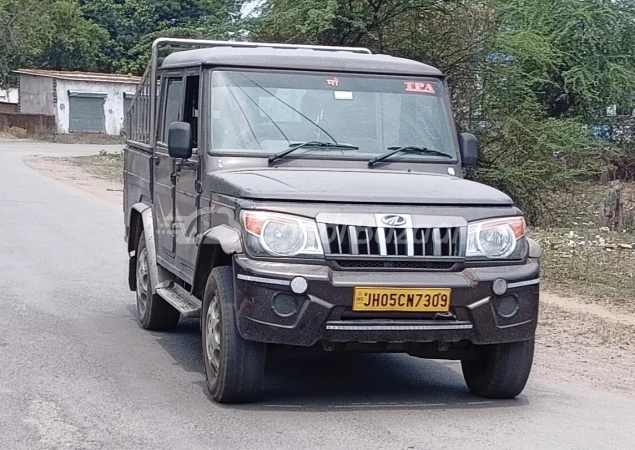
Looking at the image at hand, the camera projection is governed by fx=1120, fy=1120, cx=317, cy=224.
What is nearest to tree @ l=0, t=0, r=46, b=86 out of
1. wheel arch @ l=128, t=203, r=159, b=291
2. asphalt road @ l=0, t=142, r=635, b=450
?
wheel arch @ l=128, t=203, r=159, b=291

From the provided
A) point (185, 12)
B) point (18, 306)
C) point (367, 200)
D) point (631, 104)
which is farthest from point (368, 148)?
point (185, 12)

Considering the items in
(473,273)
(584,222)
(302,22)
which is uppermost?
(302,22)

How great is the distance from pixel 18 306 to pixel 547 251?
22.5 ft

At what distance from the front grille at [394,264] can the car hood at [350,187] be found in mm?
339

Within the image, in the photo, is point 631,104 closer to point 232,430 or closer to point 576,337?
point 576,337

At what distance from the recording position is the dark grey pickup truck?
612 cm

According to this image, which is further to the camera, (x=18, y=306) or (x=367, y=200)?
(x=18, y=306)

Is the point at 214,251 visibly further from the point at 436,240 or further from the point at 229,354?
the point at 436,240

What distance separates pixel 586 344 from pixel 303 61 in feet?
11.3

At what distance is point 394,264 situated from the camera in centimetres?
621

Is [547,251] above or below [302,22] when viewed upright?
below

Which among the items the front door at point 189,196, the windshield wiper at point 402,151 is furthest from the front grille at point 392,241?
the front door at point 189,196

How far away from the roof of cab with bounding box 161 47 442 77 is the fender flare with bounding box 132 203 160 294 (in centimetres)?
148

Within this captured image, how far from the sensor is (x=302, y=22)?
2103 cm
